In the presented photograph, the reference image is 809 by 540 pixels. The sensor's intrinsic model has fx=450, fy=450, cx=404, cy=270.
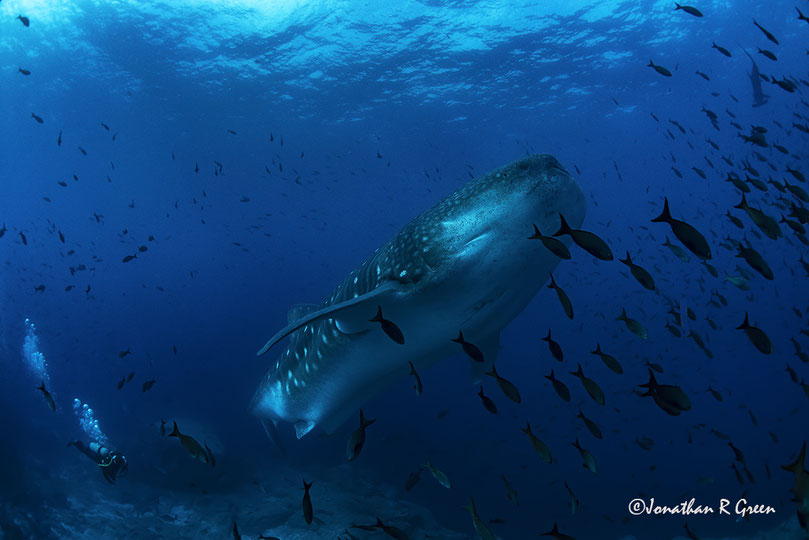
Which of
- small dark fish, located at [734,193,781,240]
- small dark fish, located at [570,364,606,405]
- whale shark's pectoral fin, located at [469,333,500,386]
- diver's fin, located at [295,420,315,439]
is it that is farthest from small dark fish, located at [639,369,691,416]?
diver's fin, located at [295,420,315,439]

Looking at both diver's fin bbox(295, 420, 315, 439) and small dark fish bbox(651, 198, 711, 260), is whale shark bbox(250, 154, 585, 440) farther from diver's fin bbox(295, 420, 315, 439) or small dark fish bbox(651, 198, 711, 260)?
diver's fin bbox(295, 420, 315, 439)

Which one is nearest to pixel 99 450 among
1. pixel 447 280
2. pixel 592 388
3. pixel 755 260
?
pixel 447 280

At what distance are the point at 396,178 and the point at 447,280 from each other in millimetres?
48594

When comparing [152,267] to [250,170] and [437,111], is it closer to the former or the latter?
[250,170]

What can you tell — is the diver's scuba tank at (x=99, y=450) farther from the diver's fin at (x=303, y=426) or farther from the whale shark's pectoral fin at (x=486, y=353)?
the whale shark's pectoral fin at (x=486, y=353)

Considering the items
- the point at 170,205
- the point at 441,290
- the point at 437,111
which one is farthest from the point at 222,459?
the point at 170,205

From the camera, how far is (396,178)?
51.2m

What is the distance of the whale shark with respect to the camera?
11.6ft

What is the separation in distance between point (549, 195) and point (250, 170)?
4406cm

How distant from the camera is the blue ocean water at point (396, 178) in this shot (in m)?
12.1

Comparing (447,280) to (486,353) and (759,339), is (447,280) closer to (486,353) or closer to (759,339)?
(486,353)

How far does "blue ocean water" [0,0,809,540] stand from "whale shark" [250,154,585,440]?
410mm

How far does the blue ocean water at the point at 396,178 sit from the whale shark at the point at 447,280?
410 millimetres

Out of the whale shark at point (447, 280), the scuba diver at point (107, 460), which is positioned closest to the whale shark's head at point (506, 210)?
the whale shark at point (447, 280)
